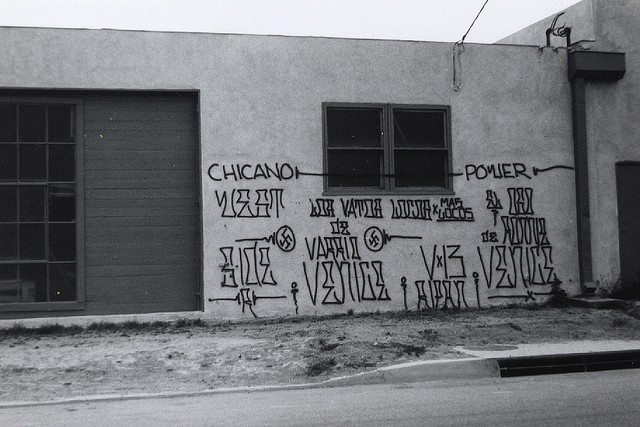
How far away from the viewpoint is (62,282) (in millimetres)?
11516

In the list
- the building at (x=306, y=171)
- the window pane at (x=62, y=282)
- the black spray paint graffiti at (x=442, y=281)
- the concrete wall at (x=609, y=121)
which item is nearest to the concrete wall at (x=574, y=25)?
the concrete wall at (x=609, y=121)

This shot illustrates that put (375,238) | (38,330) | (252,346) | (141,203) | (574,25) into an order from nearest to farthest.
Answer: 1. (252,346)
2. (38,330)
3. (141,203)
4. (375,238)
5. (574,25)

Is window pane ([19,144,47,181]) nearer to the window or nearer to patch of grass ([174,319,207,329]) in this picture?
patch of grass ([174,319,207,329])

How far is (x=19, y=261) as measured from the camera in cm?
1137

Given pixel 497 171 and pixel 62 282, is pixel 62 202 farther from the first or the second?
pixel 497 171

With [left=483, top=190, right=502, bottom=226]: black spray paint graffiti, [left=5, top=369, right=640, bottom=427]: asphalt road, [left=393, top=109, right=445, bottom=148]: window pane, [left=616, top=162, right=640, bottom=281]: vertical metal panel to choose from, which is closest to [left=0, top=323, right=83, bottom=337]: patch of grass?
[left=5, top=369, right=640, bottom=427]: asphalt road

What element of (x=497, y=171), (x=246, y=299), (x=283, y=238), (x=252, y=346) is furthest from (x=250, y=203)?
(x=497, y=171)

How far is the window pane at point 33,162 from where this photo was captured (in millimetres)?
11477

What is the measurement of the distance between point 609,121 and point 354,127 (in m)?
4.84

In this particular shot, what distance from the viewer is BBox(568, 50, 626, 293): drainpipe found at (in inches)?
514

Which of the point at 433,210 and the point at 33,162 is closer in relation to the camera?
the point at 33,162

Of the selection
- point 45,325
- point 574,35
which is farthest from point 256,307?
point 574,35

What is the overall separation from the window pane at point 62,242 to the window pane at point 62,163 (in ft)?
2.52

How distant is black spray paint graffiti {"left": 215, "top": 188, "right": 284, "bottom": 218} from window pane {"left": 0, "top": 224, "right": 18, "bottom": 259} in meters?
3.23
